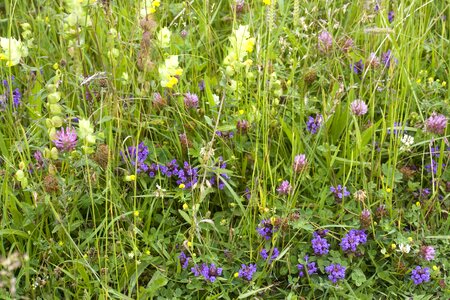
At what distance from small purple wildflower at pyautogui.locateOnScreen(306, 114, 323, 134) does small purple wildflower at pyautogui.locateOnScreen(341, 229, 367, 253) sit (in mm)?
444

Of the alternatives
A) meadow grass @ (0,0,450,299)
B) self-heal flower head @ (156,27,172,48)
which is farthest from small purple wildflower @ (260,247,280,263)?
self-heal flower head @ (156,27,172,48)

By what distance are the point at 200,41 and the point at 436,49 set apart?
1.07m

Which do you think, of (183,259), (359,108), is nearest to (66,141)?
(183,259)

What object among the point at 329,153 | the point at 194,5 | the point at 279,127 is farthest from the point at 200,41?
the point at 329,153

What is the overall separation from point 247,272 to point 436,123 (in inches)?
36.0

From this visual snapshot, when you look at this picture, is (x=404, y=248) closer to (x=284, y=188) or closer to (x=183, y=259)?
(x=284, y=188)

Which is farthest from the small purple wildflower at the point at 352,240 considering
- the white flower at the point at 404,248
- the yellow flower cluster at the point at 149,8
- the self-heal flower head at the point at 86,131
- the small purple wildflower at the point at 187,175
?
the yellow flower cluster at the point at 149,8

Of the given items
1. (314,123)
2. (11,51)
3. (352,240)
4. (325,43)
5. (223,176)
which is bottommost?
(352,240)

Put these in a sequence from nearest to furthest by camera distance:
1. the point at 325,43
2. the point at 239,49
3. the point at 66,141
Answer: the point at 66,141 → the point at 239,49 → the point at 325,43

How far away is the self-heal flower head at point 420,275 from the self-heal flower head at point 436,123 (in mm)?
556

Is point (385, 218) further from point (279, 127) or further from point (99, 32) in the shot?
point (99, 32)

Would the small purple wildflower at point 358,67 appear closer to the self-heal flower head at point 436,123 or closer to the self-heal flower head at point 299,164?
the self-heal flower head at point 436,123

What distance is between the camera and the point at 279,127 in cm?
254

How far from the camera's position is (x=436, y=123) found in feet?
8.26
